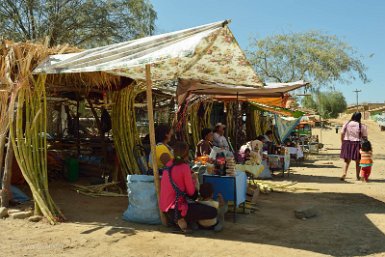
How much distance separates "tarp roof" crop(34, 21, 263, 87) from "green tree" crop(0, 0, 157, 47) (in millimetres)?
10260

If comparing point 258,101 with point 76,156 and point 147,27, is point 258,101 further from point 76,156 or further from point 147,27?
point 147,27

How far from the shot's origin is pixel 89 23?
16.5 metres

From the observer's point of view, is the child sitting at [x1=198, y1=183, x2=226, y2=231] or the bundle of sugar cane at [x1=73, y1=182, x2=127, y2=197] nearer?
the child sitting at [x1=198, y1=183, x2=226, y2=231]

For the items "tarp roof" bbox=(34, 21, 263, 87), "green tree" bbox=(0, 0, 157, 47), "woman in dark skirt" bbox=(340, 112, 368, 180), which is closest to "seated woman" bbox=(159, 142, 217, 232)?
"tarp roof" bbox=(34, 21, 263, 87)

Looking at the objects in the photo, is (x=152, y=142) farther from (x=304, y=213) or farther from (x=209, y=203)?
(x=304, y=213)

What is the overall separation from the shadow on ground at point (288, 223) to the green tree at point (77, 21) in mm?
10386

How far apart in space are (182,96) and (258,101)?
3.56 m

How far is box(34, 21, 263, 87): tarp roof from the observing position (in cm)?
461

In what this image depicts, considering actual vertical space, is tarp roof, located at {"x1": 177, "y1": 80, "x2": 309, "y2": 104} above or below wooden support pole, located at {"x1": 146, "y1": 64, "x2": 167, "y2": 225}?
above

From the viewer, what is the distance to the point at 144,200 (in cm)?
514

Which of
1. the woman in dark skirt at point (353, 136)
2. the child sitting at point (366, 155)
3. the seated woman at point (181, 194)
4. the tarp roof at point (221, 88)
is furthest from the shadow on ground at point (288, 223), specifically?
the tarp roof at point (221, 88)

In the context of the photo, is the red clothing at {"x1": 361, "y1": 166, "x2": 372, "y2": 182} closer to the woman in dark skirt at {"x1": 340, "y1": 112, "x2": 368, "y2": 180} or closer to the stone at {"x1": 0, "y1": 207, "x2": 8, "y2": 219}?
the woman in dark skirt at {"x1": 340, "y1": 112, "x2": 368, "y2": 180}

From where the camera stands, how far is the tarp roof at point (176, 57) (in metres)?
4.61

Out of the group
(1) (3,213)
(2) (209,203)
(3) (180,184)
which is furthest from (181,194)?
(1) (3,213)
